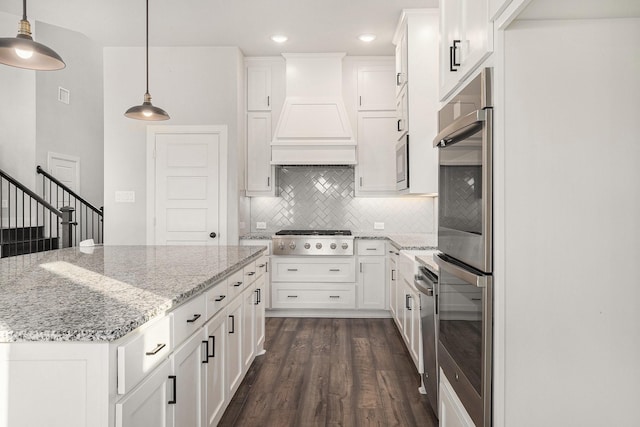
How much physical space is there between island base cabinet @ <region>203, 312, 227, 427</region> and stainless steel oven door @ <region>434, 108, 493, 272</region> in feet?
3.75

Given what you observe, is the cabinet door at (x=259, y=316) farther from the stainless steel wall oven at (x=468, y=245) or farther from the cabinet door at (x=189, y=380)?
the stainless steel wall oven at (x=468, y=245)

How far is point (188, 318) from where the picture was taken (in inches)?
65.7

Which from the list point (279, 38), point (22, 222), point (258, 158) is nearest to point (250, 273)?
point (258, 158)

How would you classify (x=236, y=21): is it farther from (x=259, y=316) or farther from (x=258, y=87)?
(x=259, y=316)

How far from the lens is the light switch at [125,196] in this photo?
4.76 m

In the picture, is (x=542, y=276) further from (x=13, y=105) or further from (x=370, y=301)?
(x=13, y=105)

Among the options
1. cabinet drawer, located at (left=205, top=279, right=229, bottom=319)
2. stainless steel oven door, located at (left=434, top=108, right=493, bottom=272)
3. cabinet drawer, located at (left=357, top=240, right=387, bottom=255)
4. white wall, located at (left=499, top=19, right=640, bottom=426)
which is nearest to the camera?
white wall, located at (left=499, top=19, right=640, bottom=426)

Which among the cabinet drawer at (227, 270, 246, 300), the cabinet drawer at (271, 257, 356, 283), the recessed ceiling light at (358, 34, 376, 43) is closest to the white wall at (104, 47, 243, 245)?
the cabinet drawer at (271, 257, 356, 283)

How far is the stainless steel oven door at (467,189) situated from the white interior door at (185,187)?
3317mm

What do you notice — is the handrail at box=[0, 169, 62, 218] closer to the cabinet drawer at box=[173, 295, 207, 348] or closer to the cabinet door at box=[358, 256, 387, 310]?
the cabinet door at box=[358, 256, 387, 310]

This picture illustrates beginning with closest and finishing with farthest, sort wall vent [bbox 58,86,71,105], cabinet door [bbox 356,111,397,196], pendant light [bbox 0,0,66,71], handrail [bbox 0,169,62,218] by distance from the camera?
pendant light [bbox 0,0,66,71], cabinet door [bbox 356,111,397,196], handrail [bbox 0,169,62,218], wall vent [bbox 58,86,71,105]

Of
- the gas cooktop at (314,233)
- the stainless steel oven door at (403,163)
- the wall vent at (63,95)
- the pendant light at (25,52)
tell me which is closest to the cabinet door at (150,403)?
the pendant light at (25,52)

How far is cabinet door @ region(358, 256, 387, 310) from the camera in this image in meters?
4.68

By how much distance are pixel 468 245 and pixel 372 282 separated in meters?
3.28
